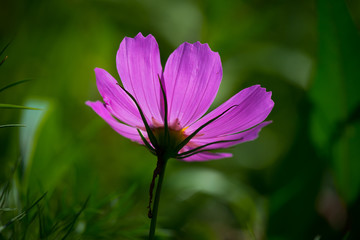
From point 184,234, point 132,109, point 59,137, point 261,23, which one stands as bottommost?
point 184,234

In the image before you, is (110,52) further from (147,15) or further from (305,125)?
(305,125)

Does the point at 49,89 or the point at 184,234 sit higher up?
the point at 49,89

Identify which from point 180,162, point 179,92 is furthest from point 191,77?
point 180,162

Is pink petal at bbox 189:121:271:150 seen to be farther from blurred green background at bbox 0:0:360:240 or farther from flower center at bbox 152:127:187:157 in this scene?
blurred green background at bbox 0:0:360:240

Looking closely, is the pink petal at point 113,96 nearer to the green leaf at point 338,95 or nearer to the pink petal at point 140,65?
the pink petal at point 140,65

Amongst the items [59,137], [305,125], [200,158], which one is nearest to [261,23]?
[305,125]

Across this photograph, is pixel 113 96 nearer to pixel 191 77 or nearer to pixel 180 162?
pixel 191 77
